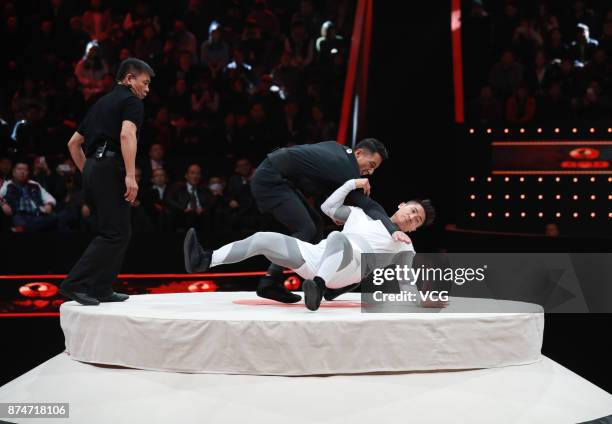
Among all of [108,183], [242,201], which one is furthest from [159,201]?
[108,183]

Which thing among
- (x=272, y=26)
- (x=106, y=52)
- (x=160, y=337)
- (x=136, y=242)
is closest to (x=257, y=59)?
(x=272, y=26)

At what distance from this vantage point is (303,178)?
4.55 meters

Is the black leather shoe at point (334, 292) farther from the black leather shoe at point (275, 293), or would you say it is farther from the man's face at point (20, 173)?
the man's face at point (20, 173)

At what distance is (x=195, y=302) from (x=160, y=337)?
0.75 metres

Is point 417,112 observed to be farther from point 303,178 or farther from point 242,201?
point 303,178

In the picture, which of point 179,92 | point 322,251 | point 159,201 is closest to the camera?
point 322,251

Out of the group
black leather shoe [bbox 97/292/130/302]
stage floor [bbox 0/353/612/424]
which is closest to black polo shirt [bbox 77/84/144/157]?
black leather shoe [bbox 97/292/130/302]

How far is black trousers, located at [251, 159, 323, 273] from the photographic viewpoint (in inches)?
175

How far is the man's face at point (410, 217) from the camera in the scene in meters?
4.27

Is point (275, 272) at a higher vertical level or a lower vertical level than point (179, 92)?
lower

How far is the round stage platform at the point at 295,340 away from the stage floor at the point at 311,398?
54 mm

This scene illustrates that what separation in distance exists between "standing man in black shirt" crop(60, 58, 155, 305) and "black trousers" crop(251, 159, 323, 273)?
745 millimetres

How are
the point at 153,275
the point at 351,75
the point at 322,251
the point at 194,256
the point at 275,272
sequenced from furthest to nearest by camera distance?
the point at 351,75 < the point at 153,275 < the point at 275,272 < the point at 322,251 < the point at 194,256

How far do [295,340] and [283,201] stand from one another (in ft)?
4.13
